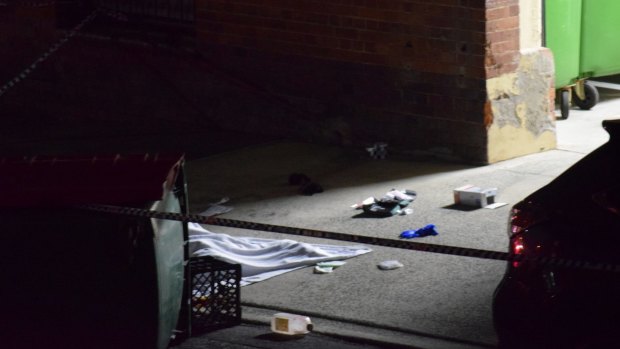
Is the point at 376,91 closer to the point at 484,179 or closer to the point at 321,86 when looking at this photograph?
the point at 321,86

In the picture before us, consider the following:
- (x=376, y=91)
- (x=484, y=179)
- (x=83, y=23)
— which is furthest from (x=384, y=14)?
(x=83, y=23)

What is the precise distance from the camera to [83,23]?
43.0 feet

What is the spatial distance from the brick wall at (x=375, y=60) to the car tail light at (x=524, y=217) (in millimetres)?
5242

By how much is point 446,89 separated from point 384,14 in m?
0.87

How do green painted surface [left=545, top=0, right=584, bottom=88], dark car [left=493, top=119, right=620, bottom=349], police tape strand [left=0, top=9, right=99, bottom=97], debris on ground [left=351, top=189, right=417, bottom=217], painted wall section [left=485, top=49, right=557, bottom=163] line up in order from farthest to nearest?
police tape strand [left=0, top=9, right=99, bottom=97] → green painted surface [left=545, top=0, right=584, bottom=88] → painted wall section [left=485, top=49, right=557, bottom=163] → debris on ground [left=351, top=189, right=417, bottom=217] → dark car [left=493, top=119, right=620, bottom=349]

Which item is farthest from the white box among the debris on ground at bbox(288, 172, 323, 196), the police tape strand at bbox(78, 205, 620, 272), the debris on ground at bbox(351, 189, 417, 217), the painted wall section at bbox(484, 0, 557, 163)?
the police tape strand at bbox(78, 205, 620, 272)

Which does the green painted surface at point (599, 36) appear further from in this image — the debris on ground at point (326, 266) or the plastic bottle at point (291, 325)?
the plastic bottle at point (291, 325)

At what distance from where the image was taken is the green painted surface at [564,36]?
1191 cm

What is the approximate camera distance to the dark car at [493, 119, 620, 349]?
15.4 feet

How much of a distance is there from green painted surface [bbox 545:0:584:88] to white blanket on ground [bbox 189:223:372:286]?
4278mm

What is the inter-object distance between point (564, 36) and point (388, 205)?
11.7 feet

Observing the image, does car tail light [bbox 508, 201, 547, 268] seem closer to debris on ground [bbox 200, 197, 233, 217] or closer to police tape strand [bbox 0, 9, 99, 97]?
debris on ground [bbox 200, 197, 233, 217]

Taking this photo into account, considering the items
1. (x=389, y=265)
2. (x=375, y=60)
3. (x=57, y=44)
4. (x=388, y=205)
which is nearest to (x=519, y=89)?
(x=375, y=60)

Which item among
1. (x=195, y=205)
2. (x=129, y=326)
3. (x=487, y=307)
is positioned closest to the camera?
(x=129, y=326)
